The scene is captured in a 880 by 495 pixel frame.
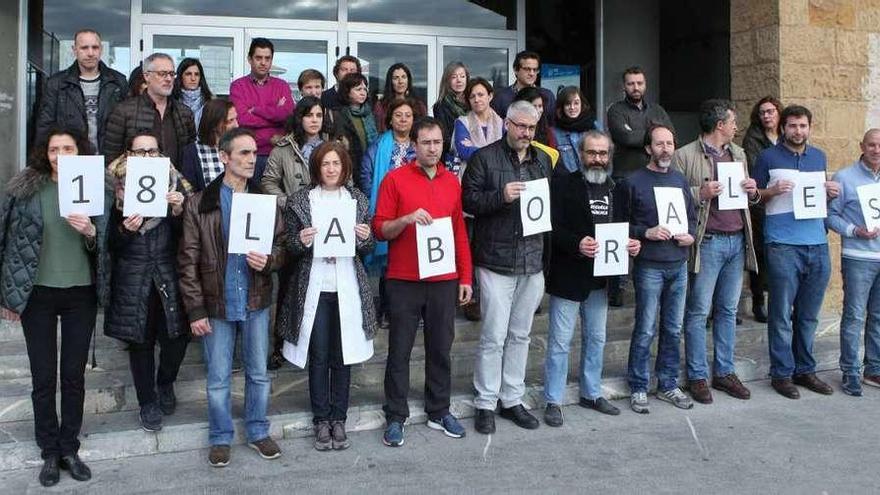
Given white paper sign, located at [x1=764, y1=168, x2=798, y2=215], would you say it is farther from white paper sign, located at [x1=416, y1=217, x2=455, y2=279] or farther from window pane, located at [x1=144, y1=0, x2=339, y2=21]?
window pane, located at [x1=144, y1=0, x2=339, y2=21]

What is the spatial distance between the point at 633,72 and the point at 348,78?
285 cm

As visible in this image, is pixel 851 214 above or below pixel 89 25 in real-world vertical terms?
below

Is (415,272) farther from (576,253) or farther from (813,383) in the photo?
(813,383)

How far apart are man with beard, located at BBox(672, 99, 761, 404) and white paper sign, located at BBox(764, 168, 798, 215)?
6.6 inches

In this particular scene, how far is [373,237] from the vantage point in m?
5.12

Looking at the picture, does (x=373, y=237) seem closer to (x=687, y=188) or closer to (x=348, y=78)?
(x=348, y=78)

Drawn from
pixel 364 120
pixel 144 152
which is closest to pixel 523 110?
pixel 364 120

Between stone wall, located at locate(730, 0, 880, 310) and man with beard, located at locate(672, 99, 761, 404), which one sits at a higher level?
stone wall, located at locate(730, 0, 880, 310)

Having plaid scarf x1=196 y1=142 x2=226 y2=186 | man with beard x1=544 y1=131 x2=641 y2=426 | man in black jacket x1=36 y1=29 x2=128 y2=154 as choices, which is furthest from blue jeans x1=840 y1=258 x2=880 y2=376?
man in black jacket x1=36 y1=29 x2=128 y2=154

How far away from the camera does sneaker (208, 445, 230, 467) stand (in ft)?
15.5

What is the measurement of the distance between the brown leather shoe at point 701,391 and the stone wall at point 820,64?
9.23ft

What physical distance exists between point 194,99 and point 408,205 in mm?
2514

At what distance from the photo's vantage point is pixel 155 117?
5785 mm

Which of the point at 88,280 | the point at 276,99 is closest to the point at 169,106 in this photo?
the point at 276,99
